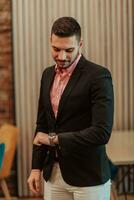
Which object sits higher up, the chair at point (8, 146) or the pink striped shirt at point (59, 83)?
the pink striped shirt at point (59, 83)

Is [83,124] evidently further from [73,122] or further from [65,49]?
[65,49]

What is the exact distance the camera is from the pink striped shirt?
180cm

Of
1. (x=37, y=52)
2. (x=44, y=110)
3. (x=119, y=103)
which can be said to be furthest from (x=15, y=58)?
(x=44, y=110)

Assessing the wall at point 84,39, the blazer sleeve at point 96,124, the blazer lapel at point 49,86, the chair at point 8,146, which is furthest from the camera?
the wall at point 84,39

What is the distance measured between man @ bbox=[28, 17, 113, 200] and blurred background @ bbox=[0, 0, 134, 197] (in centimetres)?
204

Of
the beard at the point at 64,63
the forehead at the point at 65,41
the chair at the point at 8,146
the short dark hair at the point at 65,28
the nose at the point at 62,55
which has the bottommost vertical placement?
the chair at the point at 8,146

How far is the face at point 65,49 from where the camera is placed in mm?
1718

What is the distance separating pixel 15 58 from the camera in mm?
3941

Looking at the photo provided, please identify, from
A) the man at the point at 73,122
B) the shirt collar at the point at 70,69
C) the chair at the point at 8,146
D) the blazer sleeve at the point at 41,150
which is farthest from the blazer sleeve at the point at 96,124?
the chair at the point at 8,146

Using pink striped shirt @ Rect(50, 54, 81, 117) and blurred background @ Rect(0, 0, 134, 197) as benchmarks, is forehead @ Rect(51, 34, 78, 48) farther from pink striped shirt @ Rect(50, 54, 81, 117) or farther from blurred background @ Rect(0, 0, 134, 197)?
blurred background @ Rect(0, 0, 134, 197)

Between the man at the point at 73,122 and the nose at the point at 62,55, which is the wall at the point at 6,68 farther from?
the nose at the point at 62,55

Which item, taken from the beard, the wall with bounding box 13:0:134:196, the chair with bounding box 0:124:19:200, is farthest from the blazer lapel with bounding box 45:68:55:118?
the wall with bounding box 13:0:134:196

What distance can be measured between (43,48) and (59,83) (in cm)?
214

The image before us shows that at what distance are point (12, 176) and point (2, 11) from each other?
1570 millimetres
